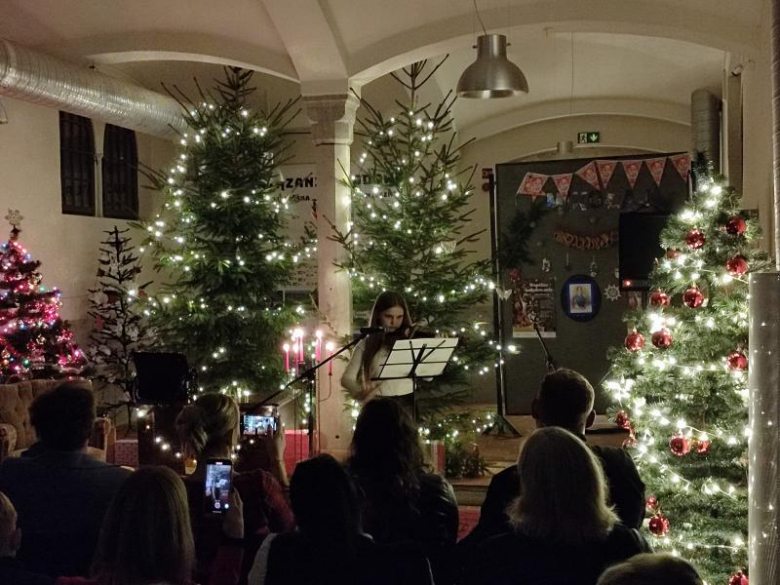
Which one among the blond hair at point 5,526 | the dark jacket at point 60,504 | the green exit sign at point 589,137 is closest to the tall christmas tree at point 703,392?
the dark jacket at point 60,504

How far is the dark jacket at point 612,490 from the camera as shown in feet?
10.1

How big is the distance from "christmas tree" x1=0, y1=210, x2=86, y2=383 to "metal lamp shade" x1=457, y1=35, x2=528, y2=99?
4.19m

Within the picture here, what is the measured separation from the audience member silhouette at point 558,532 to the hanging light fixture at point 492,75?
3999 mm

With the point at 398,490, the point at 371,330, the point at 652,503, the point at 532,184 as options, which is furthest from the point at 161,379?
the point at 532,184

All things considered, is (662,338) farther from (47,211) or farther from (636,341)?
(47,211)

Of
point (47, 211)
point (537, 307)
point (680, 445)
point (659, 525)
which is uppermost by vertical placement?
point (47, 211)

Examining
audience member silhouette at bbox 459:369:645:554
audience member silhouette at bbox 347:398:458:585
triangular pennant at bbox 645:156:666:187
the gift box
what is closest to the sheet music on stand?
audience member silhouette at bbox 459:369:645:554

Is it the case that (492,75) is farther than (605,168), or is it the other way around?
(605,168)

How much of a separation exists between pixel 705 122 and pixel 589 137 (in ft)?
6.81

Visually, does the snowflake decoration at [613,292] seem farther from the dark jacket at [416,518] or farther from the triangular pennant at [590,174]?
the dark jacket at [416,518]

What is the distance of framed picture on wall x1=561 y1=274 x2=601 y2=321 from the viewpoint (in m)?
10.7

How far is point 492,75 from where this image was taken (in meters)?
6.06

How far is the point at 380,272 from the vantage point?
25.2ft

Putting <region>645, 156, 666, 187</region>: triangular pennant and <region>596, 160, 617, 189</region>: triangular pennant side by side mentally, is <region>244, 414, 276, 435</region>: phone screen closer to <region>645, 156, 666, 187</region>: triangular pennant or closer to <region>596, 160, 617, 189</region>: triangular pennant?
<region>596, 160, 617, 189</region>: triangular pennant
